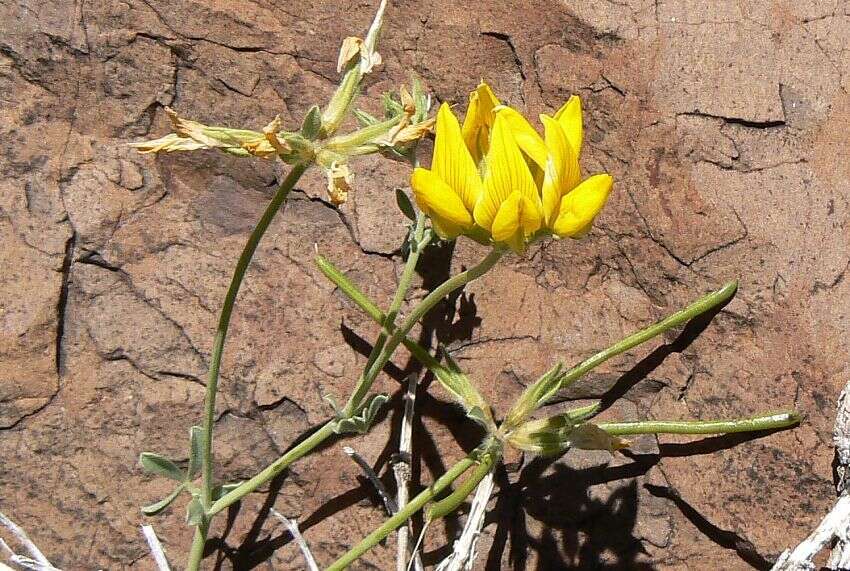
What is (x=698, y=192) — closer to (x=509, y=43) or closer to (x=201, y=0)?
(x=509, y=43)

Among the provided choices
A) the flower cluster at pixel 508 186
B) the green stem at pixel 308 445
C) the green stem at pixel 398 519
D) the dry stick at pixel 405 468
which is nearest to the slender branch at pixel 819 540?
the green stem at pixel 398 519

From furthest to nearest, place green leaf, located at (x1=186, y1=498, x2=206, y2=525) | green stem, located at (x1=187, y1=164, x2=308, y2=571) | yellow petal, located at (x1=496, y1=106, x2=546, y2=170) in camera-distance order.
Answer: green leaf, located at (x1=186, y1=498, x2=206, y2=525), green stem, located at (x1=187, y1=164, x2=308, y2=571), yellow petal, located at (x1=496, y1=106, x2=546, y2=170)

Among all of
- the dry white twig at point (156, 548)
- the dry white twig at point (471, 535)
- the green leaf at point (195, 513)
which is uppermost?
the dry white twig at point (471, 535)

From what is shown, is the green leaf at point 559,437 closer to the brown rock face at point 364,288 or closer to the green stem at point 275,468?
the brown rock face at point 364,288

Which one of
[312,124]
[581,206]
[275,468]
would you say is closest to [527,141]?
[581,206]

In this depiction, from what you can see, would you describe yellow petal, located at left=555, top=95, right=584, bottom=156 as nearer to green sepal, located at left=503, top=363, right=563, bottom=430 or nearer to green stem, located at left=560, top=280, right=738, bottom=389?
green sepal, located at left=503, top=363, right=563, bottom=430

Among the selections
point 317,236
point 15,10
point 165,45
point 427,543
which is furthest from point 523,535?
point 15,10

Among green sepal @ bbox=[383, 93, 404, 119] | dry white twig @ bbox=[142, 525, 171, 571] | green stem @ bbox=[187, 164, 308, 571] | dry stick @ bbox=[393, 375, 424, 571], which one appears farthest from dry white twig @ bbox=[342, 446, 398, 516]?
green sepal @ bbox=[383, 93, 404, 119]
